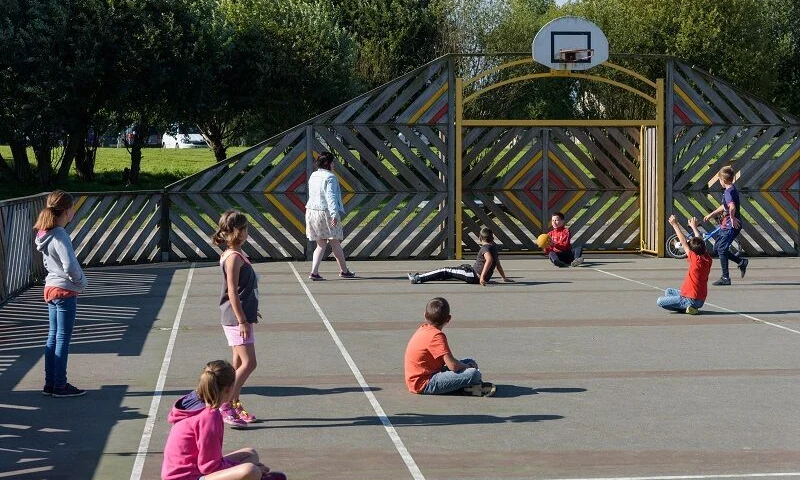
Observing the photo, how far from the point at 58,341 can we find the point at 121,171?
4514 cm

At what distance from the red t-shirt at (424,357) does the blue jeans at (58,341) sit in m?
2.91

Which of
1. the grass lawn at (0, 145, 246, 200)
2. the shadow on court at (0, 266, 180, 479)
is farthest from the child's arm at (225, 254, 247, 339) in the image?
the grass lawn at (0, 145, 246, 200)

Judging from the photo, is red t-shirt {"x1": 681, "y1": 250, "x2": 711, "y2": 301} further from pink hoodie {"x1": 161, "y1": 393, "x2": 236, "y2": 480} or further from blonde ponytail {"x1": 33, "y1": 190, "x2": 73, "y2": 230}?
pink hoodie {"x1": 161, "y1": 393, "x2": 236, "y2": 480}

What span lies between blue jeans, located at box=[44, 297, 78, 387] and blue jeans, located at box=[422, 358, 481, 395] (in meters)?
3.06

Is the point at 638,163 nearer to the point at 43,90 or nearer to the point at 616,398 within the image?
the point at 616,398

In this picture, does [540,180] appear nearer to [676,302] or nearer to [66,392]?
[676,302]

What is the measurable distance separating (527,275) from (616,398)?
33.8 ft

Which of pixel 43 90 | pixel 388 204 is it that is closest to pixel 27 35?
pixel 43 90

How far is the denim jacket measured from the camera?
19.2 metres

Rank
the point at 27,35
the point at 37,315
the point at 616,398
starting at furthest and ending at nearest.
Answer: the point at 27,35 → the point at 37,315 → the point at 616,398

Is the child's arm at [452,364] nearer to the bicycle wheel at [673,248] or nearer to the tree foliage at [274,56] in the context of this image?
the bicycle wheel at [673,248]

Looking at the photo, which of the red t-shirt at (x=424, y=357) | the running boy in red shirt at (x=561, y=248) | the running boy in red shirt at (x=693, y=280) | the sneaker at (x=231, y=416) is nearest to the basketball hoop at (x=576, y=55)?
the running boy in red shirt at (x=561, y=248)

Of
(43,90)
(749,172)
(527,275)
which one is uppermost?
(43,90)

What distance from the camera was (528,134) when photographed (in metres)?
23.7
